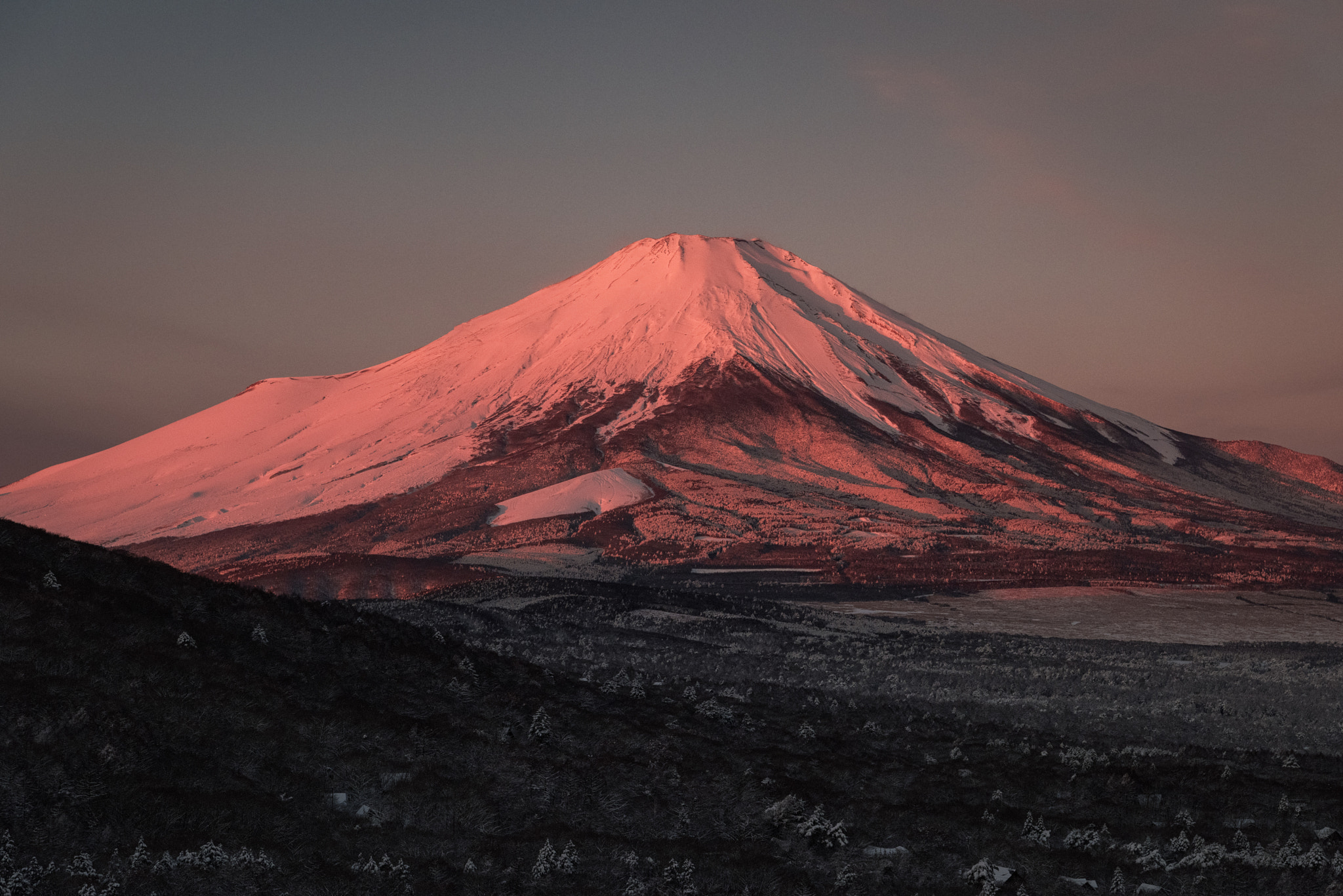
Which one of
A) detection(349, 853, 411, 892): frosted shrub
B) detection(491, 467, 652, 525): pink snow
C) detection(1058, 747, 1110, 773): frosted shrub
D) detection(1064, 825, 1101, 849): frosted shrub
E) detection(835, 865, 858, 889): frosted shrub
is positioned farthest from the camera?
detection(491, 467, 652, 525): pink snow

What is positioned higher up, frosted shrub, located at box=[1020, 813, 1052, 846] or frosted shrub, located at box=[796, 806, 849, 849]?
frosted shrub, located at box=[796, 806, 849, 849]

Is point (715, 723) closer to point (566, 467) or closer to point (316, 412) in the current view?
point (566, 467)

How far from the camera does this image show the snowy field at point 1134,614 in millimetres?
55603

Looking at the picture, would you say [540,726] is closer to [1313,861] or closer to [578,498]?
[1313,861]

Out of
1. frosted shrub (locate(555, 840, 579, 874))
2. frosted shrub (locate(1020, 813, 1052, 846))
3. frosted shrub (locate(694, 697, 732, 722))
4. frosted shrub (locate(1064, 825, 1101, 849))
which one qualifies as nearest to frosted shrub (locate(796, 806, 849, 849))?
frosted shrub (locate(1020, 813, 1052, 846))

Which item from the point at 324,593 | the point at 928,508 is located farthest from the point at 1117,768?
the point at 928,508

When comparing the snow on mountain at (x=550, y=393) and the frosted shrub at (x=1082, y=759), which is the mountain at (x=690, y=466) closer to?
the snow on mountain at (x=550, y=393)

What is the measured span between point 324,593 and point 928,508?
6254 cm

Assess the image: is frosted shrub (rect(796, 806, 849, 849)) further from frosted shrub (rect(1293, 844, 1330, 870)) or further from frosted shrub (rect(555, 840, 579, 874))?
frosted shrub (rect(1293, 844, 1330, 870))

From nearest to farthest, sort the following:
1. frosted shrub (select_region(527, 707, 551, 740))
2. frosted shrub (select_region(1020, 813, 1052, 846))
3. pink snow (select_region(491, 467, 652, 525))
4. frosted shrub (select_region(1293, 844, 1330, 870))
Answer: frosted shrub (select_region(1293, 844, 1330, 870)) < frosted shrub (select_region(1020, 813, 1052, 846)) < frosted shrub (select_region(527, 707, 551, 740)) < pink snow (select_region(491, 467, 652, 525))

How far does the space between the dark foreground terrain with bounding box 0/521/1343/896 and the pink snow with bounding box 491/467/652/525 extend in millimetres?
74501

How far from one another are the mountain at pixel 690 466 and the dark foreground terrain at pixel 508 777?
45693 mm

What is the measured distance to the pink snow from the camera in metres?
101

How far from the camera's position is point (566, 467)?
382 feet
